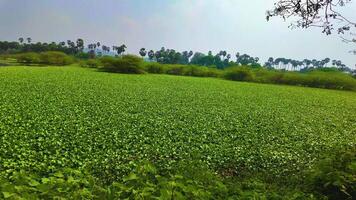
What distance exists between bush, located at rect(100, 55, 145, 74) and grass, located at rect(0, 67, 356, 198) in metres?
16.1

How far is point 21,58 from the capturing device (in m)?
34.8

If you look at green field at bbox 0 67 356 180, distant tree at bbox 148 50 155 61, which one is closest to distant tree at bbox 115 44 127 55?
distant tree at bbox 148 50 155 61

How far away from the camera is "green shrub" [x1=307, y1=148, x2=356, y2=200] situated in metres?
2.82

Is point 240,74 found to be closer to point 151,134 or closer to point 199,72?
point 199,72

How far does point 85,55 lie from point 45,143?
47.8m

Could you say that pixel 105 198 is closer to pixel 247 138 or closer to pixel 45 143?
pixel 45 143

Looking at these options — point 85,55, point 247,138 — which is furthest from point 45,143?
point 85,55

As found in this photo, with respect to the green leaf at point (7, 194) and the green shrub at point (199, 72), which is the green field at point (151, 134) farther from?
the green shrub at point (199, 72)

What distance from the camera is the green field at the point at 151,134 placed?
17.1ft

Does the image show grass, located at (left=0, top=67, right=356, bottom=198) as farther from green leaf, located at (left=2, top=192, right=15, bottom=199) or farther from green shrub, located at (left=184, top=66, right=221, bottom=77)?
green shrub, located at (left=184, top=66, right=221, bottom=77)

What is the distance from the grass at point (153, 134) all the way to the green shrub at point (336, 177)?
1384 mm

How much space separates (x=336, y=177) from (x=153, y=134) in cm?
420

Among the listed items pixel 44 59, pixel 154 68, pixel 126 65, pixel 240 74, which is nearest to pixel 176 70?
pixel 154 68

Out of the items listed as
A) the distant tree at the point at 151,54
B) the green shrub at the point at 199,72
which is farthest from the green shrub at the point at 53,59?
the distant tree at the point at 151,54
